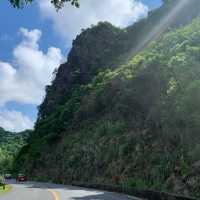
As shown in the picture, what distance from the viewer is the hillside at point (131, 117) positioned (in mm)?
34531

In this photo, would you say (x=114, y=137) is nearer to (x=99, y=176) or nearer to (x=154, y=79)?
(x=99, y=176)

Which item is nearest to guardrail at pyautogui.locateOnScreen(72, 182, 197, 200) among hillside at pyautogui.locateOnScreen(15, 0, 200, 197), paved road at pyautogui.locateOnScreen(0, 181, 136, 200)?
paved road at pyautogui.locateOnScreen(0, 181, 136, 200)

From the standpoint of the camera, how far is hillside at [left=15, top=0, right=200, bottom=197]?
34.5 metres

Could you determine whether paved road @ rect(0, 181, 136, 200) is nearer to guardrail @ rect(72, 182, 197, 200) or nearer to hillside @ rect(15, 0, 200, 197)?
guardrail @ rect(72, 182, 197, 200)

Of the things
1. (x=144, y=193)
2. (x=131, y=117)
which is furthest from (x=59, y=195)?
(x=131, y=117)

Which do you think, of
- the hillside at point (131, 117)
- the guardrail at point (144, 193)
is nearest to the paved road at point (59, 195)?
the guardrail at point (144, 193)

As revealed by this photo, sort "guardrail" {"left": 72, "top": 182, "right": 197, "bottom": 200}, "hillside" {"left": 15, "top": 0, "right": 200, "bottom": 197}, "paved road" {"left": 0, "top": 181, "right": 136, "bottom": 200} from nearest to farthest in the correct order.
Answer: "guardrail" {"left": 72, "top": 182, "right": 197, "bottom": 200} < "paved road" {"left": 0, "top": 181, "right": 136, "bottom": 200} < "hillside" {"left": 15, "top": 0, "right": 200, "bottom": 197}

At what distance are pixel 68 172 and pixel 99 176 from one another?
38.9 feet

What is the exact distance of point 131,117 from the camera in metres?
52.5

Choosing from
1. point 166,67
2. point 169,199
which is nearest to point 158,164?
point 166,67

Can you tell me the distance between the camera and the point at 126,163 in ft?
142

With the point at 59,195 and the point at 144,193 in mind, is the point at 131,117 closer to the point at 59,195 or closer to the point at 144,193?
the point at 59,195

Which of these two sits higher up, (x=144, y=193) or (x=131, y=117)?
(x=131, y=117)

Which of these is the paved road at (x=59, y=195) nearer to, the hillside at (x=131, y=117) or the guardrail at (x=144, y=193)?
the guardrail at (x=144, y=193)
